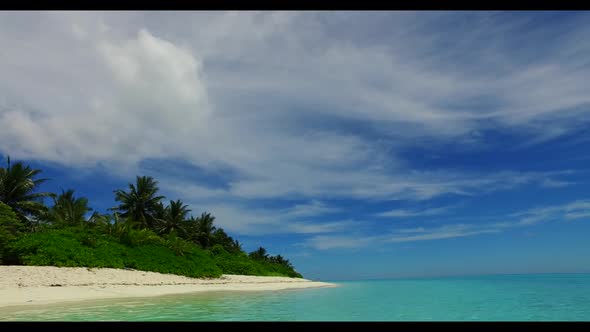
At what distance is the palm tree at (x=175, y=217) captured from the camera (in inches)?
1793

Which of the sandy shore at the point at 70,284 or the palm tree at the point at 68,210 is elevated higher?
the palm tree at the point at 68,210

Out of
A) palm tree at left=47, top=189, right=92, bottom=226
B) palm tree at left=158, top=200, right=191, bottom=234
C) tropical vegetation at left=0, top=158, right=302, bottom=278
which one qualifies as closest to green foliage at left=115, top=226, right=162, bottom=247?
tropical vegetation at left=0, top=158, right=302, bottom=278

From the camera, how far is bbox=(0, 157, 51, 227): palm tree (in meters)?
31.6

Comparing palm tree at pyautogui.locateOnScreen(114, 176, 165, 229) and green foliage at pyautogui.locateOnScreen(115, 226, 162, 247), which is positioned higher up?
palm tree at pyautogui.locateOnScreen(114, 176, 165, 229)

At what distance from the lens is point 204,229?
165ft

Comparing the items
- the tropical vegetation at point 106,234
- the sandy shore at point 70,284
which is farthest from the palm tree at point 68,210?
the sandy shore at point 70,284

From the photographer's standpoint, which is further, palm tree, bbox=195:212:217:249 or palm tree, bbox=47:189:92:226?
palm tree, bbox=195:212:217:249

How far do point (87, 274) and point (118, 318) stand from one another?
12955 mm

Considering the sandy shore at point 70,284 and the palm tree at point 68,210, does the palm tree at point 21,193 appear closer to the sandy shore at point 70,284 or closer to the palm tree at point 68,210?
the palm tree at point 68,210

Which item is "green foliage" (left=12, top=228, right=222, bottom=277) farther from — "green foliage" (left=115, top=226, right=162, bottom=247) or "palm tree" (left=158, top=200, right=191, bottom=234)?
"palm tree" (left=158, top=200, right=191, bottom=234)

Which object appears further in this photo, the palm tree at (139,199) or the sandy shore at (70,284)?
the palm tree at (139,199)

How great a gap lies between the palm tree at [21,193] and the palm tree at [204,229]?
1979cm

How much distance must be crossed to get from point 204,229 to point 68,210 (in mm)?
18246
